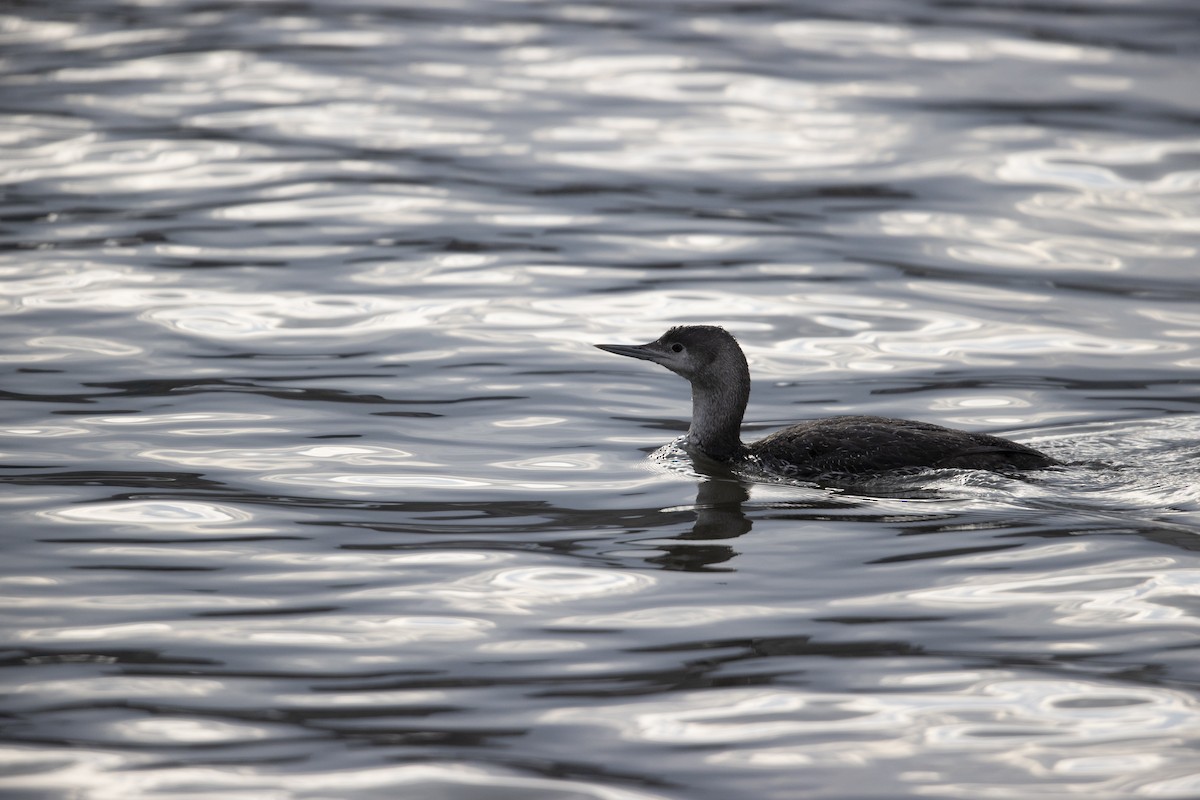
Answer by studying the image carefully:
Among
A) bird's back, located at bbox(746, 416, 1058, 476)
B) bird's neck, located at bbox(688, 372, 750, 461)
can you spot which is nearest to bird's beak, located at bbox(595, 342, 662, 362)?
bird's neck, located at bbox(688, 372, 750, 461)

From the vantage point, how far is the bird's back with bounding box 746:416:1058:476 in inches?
331

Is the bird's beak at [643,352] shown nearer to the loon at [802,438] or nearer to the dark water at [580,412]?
the loon at [802,438]

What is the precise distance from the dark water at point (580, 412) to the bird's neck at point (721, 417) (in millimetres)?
361

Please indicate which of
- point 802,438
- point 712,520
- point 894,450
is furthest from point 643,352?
point 894,450

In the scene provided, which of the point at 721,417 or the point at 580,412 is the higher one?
the point at 721,417

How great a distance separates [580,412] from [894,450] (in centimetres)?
238

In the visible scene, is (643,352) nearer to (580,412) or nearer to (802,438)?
(580,412)

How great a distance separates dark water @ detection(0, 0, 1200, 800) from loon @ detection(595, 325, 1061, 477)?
0.21m

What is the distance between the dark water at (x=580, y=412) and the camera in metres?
5.86

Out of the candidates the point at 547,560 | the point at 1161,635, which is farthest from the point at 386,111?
the point at 1161,635

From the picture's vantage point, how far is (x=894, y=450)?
8477 millimetres

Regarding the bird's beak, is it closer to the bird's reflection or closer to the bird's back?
the bird's reflection

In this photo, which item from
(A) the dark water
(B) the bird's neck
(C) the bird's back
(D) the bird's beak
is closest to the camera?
(A) the dark water

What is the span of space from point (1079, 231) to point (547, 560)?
27.6 ft
